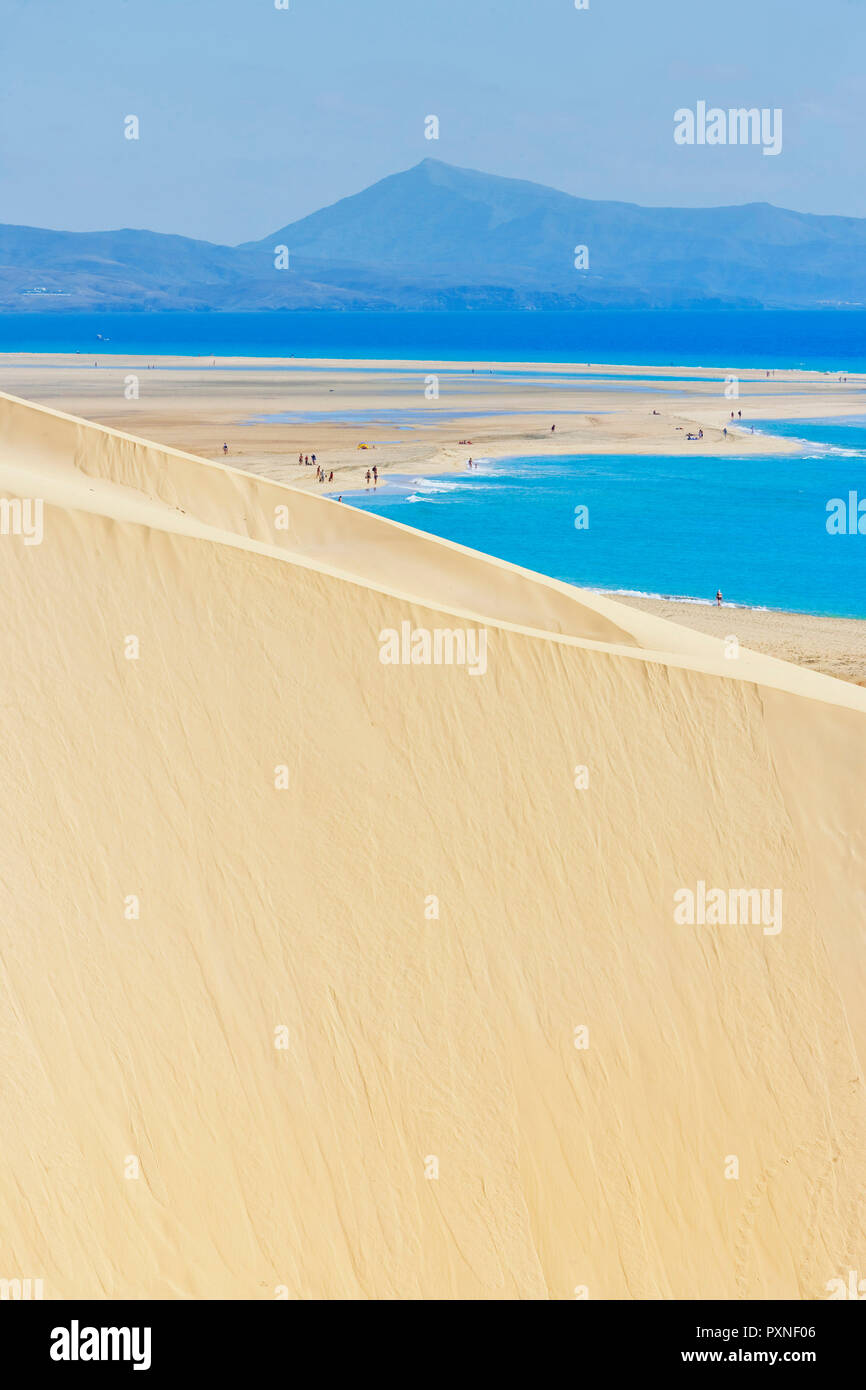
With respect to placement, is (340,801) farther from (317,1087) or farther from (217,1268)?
(217,1268)

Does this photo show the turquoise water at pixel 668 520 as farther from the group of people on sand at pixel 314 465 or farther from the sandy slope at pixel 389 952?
the sandy slope at pixel 389 952

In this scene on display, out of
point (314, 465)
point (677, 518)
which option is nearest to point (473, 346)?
point (314, 465)

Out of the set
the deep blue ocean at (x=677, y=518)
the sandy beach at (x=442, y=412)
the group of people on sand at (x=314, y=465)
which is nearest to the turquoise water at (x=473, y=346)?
the sandy beach at (x=442, y=412)

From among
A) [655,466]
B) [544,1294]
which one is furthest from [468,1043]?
[655,466]

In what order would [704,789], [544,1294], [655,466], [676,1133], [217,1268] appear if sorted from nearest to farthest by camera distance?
[217,1268] → [544,1294] → [676,1133] → [704,789] → [655,466]

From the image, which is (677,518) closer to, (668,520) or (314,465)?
(668,520)

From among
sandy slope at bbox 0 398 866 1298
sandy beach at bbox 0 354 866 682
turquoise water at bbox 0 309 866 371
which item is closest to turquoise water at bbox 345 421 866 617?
sandy beach at bbox 0 354 866 682
